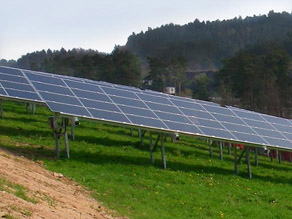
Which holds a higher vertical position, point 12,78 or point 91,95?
point 12,78

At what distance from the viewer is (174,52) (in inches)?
7594

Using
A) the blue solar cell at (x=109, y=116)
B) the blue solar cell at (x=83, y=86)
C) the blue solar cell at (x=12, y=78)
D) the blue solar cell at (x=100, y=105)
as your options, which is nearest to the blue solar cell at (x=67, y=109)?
the blue solar cell at (x=109, y=116)

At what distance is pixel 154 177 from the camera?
19031 mm


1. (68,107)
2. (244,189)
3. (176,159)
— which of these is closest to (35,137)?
(68,107)

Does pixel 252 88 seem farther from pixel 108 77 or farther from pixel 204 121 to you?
pixel 204 121

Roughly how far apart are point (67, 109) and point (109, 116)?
1.77 m

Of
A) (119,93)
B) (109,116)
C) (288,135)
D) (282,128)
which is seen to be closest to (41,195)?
(109,116)

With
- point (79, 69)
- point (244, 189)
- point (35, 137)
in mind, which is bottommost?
point (244, 189)

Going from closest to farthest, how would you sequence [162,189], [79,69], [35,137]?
1. [162,189]
2. [35,137]
3. [79,69]

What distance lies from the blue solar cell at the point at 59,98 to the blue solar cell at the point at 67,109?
413mm

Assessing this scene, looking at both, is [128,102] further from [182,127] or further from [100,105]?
[182,127]

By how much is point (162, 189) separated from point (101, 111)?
489 cm

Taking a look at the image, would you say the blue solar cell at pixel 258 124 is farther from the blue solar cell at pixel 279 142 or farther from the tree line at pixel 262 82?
the tree line at pixel 262 82

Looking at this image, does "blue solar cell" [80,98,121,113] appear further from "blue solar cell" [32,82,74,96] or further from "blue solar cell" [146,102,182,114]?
"blue solar cell" [146,102,182,114]
